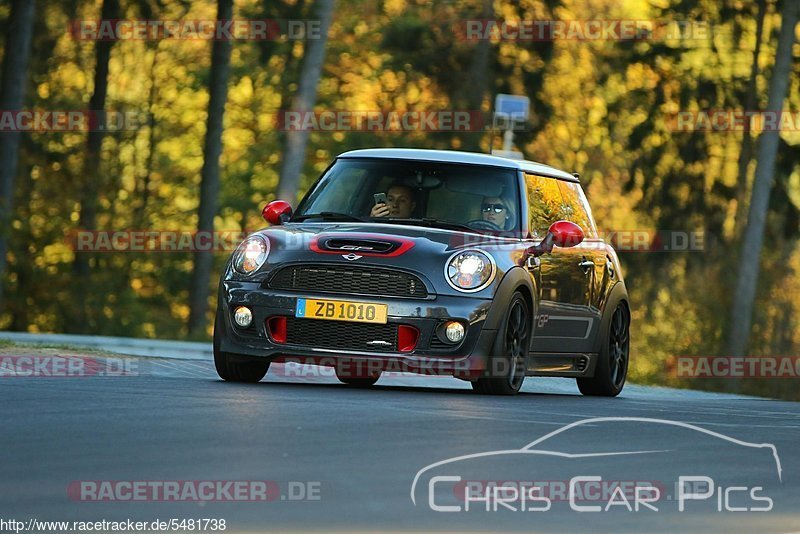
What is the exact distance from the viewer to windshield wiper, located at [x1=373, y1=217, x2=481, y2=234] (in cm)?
1386

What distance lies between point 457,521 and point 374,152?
794 cm

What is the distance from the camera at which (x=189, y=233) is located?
164 ft

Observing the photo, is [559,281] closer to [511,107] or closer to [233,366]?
[233,366]

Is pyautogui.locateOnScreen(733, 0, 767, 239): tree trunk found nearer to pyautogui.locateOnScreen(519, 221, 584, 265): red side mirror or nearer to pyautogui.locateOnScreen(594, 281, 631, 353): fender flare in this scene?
pyautogui.locateOnScreen(594, 281, 631, 353): fender flare

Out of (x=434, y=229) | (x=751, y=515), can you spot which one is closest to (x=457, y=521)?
(x=751, y=515)

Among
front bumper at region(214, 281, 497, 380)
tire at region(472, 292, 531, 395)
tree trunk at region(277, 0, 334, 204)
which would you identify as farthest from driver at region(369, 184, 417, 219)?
tree trunk at region(277, 0, 334, 204)

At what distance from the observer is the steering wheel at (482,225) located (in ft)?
45.8

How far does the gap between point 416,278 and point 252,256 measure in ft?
4.06

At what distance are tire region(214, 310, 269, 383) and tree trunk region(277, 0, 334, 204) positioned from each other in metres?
15.8

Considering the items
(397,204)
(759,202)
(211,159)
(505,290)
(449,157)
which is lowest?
(211,159)

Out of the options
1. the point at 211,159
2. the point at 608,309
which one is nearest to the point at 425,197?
the point at 608,309

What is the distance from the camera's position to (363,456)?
8953 mm

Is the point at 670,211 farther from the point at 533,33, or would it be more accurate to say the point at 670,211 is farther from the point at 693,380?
the point at 693,380

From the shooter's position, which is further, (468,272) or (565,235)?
(565,235)
